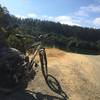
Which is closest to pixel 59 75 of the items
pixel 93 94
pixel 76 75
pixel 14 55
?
pixel 76 75

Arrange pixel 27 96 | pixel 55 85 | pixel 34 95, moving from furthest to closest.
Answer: pixel 55 85
pixel 34 95
pixel 27 96

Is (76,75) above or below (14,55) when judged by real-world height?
below

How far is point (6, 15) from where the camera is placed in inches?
355

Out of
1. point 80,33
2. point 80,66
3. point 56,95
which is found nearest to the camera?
point 56,95

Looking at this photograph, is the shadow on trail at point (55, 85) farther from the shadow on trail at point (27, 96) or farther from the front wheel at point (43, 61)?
the shadow on trail at point (27, 96)

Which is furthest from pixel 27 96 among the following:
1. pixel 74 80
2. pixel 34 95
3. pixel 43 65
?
pixel 74 80

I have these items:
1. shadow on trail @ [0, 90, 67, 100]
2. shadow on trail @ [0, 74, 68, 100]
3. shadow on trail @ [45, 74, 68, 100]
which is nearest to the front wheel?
shadow on trail @ [45, 74, 68, 100]

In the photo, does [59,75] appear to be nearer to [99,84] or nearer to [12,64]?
[99,84]

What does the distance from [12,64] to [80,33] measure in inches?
2858

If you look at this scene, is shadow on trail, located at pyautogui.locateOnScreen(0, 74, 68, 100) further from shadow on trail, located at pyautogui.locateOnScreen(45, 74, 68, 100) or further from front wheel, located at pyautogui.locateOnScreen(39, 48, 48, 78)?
front wheel, located at pyautogui.locateOnScreen(39, 48, 48, 78)

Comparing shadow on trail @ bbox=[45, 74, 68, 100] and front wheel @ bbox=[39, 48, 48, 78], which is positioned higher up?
front wheel @ bbox=[39, 48, 48, 78]

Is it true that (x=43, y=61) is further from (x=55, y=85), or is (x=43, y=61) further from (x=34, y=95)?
(x=34, y=95)

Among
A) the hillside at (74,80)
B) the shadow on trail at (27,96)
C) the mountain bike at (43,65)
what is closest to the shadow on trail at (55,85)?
the mountain bike at (43,65)

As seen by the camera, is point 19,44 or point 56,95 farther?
point 19,44
